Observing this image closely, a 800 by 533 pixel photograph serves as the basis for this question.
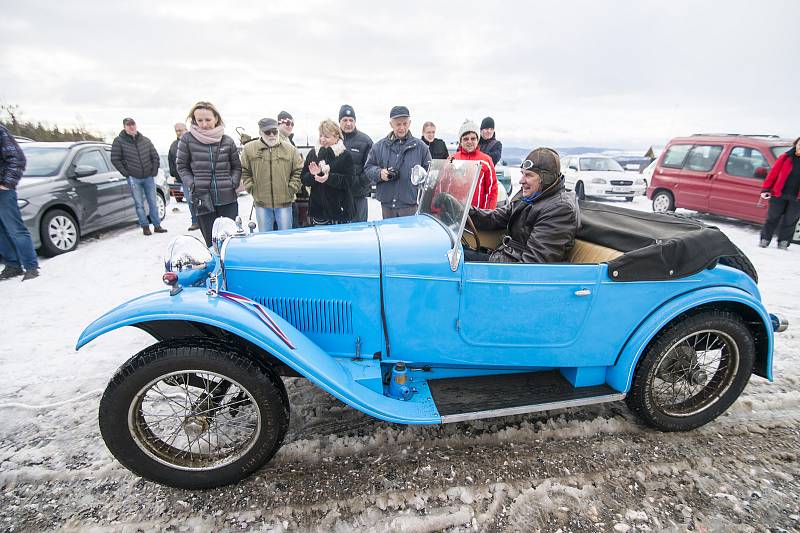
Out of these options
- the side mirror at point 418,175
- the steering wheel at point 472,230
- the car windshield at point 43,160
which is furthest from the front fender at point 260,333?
the car windshield at point 43,160

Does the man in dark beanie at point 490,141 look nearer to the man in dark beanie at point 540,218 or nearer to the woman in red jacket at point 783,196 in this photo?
the woman in red jacket at point 783,196

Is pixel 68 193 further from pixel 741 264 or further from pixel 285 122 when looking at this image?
pixel 741 264

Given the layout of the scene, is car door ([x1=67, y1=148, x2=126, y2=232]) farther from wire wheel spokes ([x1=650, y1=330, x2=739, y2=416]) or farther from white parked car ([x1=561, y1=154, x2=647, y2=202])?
white parked car ([x1=561, y1=154, x2=647, y2=202])

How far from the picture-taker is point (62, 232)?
6195mm

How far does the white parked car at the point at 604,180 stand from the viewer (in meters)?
12.2

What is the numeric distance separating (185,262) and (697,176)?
10.6 meters

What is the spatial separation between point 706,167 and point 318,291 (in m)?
10.1

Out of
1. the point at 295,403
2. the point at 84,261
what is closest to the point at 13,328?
the point at 84,261

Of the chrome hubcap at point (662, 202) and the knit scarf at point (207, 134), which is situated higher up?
the knit scarf at point (207, 134)

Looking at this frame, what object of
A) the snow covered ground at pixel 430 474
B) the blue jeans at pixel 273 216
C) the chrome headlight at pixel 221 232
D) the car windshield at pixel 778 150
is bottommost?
the snow covered ground at pixel 430 474

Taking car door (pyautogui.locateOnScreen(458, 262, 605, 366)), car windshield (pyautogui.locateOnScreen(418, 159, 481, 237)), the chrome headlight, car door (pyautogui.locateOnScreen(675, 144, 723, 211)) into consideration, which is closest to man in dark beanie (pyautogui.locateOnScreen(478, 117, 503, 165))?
car windshield (pyautogui.locateOnScreen(418, 159, 481, 237))

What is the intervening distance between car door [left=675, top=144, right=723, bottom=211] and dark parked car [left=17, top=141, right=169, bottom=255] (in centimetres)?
1198

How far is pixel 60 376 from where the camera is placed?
10.2 ft

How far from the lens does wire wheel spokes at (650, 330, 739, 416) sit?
261 centimetres
